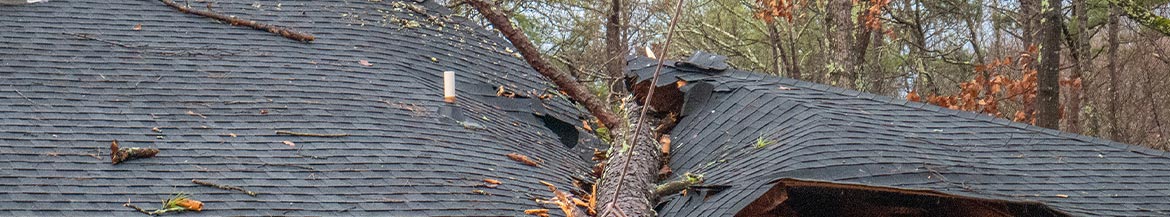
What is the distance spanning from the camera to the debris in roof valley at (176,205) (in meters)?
5.01

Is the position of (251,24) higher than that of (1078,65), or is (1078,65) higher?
(1078,65)

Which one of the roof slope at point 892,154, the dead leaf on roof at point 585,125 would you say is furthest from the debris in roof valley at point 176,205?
the dead leaf on roof at point 585,125

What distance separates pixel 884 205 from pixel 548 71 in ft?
9.49

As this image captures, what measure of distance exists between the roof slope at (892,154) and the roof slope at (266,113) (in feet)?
2.94

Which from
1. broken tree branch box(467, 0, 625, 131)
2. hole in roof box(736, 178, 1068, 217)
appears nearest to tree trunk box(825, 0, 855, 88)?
broken tree branch box(467, 0, 625, 131)

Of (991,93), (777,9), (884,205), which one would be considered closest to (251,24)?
(884,205)

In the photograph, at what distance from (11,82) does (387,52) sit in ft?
7.39

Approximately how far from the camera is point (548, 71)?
8234mm

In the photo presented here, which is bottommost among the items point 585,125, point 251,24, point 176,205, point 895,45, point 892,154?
point 176,205

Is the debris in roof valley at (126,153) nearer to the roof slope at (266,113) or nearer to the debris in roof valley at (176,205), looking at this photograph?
the roof slope at (266,113)

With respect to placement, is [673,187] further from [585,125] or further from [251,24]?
[251,24]

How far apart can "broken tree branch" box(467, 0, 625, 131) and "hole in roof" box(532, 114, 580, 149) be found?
0.18 meters

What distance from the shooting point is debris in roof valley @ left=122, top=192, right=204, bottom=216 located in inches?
197

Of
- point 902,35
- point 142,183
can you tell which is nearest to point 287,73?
point 142,183
